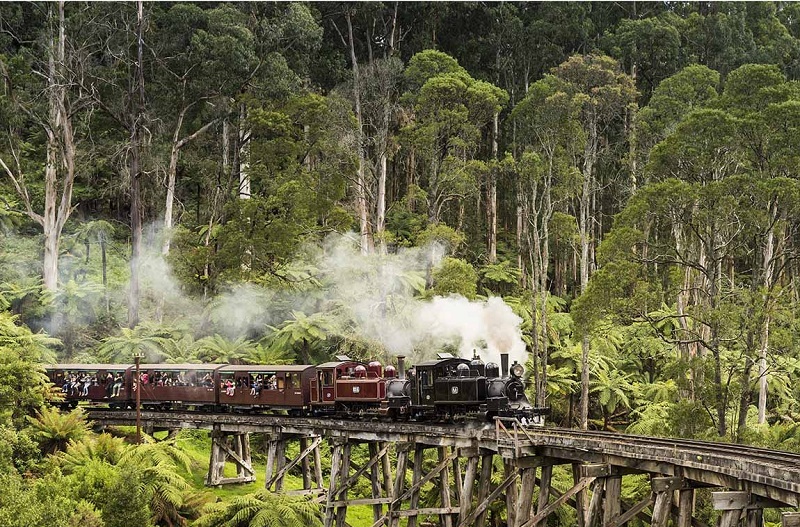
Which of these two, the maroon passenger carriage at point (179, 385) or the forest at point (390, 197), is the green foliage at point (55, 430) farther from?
the maroon passenger carriage at point (179, 385)

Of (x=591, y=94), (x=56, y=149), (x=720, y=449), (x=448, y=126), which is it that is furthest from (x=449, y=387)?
(x=56, y=149)

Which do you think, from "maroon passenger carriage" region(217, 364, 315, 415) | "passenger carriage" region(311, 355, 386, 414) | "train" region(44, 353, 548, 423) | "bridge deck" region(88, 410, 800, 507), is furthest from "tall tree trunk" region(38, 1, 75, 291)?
"passenger carriage" region(311, 355, 386, 414)

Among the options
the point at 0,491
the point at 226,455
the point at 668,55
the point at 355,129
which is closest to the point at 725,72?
the point at 668,55

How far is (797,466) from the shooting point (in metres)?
16.5

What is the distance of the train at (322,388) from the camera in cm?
2605

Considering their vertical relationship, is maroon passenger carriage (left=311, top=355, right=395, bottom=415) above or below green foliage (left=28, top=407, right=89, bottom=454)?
above

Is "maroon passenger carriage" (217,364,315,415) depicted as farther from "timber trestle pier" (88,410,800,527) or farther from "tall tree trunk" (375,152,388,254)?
"tall tree trunk" (375,152,388,254)

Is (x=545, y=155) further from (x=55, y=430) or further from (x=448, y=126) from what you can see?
(x=55, y=430)

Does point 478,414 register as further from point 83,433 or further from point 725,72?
point 725,72

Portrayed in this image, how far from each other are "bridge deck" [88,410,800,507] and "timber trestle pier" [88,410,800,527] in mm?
24

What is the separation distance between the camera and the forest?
31.8 meters

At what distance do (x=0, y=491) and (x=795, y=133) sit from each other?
79.8 ft

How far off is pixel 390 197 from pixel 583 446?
1513 inches

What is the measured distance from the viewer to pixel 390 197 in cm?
5844
